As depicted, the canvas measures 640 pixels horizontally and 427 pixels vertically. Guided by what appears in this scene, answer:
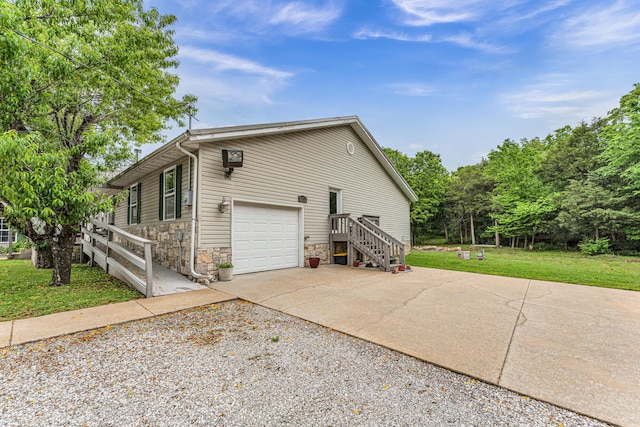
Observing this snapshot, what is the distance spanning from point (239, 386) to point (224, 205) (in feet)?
16.9

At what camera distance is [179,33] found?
10.1m

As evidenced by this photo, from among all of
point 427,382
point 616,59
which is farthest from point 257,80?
point 616,59

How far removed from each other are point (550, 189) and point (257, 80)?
2117 centimetres

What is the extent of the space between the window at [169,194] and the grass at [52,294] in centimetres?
209

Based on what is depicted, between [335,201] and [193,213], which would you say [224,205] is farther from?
[335,201]

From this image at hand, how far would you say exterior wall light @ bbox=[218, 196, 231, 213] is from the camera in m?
6.92

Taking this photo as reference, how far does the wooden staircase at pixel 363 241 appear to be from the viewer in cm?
848

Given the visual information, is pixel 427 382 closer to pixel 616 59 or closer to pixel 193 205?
pixel 193 205

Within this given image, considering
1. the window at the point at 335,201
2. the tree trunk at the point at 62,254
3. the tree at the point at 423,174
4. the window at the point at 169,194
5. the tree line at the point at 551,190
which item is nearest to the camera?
the tree trunk at the point at 62,254

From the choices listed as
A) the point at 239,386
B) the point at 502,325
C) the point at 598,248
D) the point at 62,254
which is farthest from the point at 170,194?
the point at 598,248

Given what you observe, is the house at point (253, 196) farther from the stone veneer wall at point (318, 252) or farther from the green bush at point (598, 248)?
the green bush at point (598, 248)

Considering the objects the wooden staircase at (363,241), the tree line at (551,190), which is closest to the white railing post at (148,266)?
the wooden staircase at (363,241)

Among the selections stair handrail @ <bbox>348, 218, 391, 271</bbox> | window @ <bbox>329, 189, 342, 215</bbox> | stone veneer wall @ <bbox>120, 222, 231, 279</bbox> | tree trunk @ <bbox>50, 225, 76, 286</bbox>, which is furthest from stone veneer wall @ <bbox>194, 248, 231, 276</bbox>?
window @ <bbox>329, 189, 342, 215</bbox>

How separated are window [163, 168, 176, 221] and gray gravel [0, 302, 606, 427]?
469cm
